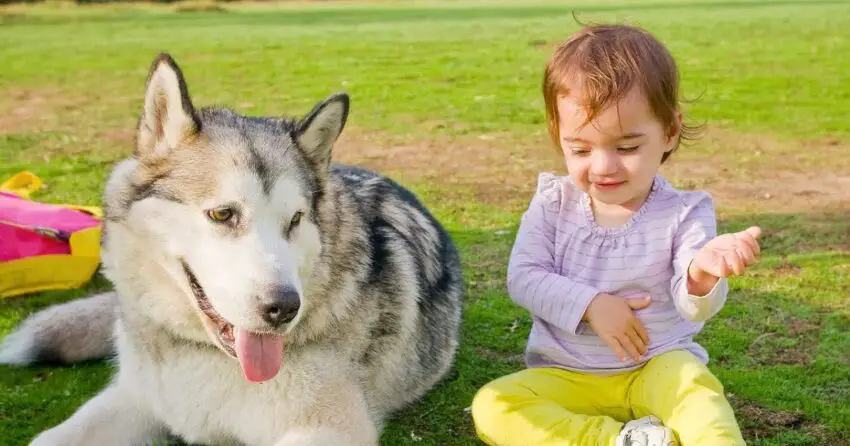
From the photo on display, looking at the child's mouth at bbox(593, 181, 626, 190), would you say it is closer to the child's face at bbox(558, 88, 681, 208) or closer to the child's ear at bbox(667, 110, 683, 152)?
the child's face at bbox(558, 88, 681, 208)

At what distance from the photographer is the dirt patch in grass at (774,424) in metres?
3.82

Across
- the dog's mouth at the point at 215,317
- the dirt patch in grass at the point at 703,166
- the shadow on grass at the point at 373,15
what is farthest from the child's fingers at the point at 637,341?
the shadow on grass at the point at 373,15

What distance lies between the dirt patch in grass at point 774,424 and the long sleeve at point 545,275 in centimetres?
102

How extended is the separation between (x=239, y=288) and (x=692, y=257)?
1.74 m

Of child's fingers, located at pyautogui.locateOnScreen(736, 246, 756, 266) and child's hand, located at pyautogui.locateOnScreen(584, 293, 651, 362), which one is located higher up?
child's fingers, located at pyautogui.locateOnScreen(736, 246, 756, 266)

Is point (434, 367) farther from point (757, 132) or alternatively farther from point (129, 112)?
point (129, 112)

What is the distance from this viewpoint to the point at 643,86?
135 inches

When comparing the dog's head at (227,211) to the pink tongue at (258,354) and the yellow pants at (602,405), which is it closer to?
the pink tongue at (258,354)

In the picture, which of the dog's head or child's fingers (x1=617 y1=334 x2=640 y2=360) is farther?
child's fingers (x1=617 y1=334 x2=640 y2=360)

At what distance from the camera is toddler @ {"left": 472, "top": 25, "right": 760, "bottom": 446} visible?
11.2 feet

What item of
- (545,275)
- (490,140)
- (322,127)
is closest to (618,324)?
(545,275)

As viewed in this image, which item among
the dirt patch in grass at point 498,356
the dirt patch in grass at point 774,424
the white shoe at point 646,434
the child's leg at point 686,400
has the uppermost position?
the child's leg at point 686,400

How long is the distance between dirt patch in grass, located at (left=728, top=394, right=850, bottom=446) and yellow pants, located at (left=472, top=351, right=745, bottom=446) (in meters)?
0.64

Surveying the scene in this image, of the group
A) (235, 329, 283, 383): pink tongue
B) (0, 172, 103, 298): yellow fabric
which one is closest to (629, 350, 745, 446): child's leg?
(235, 329, 283, 383): pink tongue
